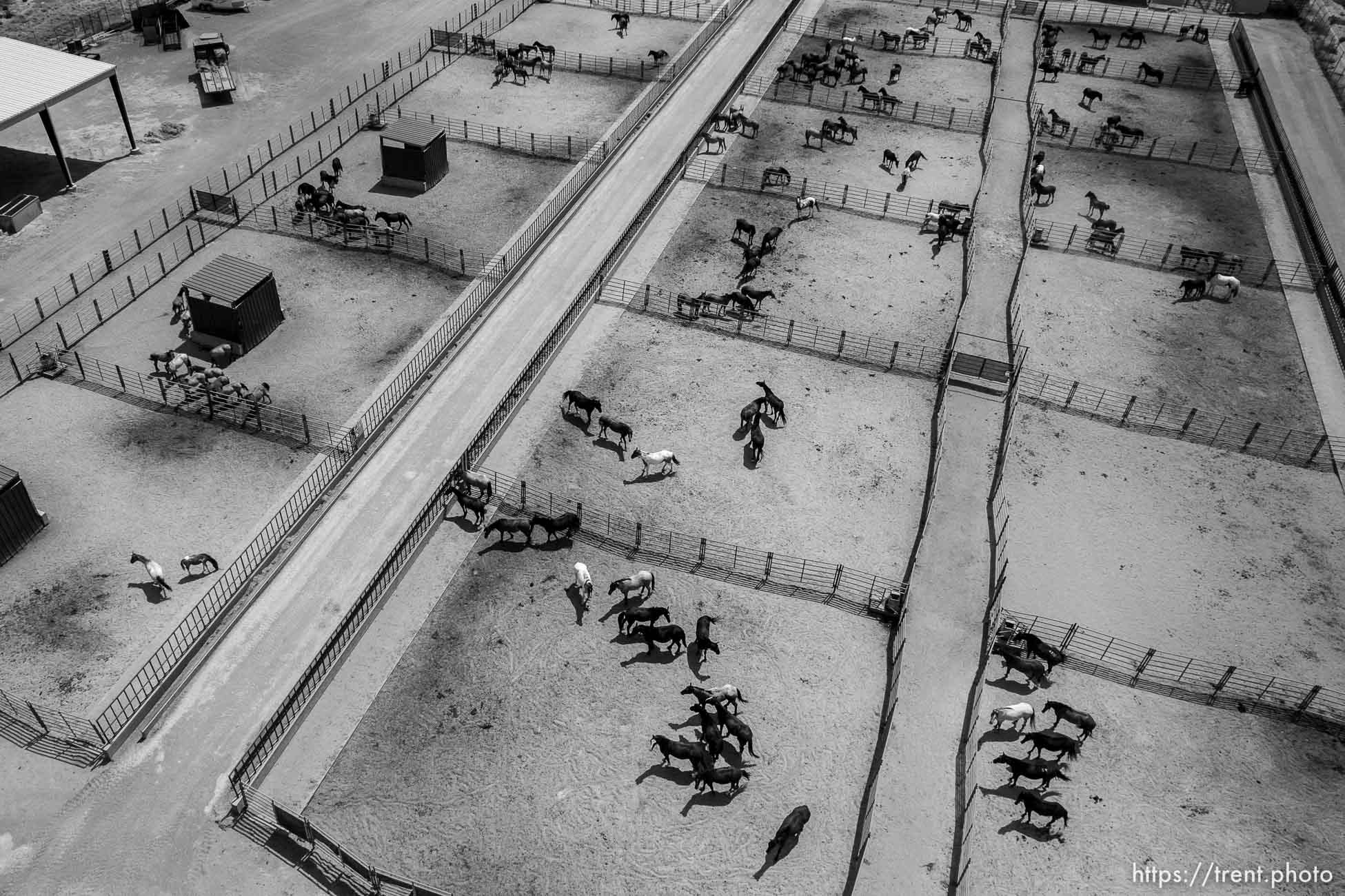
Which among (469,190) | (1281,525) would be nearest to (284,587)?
(469,190)

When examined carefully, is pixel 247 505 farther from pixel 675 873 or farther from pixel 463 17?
pixel 463 17

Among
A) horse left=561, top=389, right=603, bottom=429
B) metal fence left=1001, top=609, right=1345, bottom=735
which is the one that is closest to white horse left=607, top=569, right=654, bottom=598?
horse left=561, top=389, right=603, bottom=429

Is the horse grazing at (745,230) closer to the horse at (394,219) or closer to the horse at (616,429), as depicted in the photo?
the horse at (616,429)

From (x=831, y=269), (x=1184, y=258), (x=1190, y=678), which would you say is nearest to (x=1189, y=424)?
(x=1190, y=678)

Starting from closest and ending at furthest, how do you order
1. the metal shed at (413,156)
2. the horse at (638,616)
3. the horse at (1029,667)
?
the horse at (1029,667) < the horse at (638,616) < the metal shed at (413,156)

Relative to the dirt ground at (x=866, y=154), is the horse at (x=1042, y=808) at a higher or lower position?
lower

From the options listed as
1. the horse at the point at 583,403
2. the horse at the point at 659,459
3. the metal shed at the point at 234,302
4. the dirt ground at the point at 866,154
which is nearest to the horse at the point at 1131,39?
the dirt ground at the point at 866,154

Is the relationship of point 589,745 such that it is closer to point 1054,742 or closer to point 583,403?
point 1054,742
